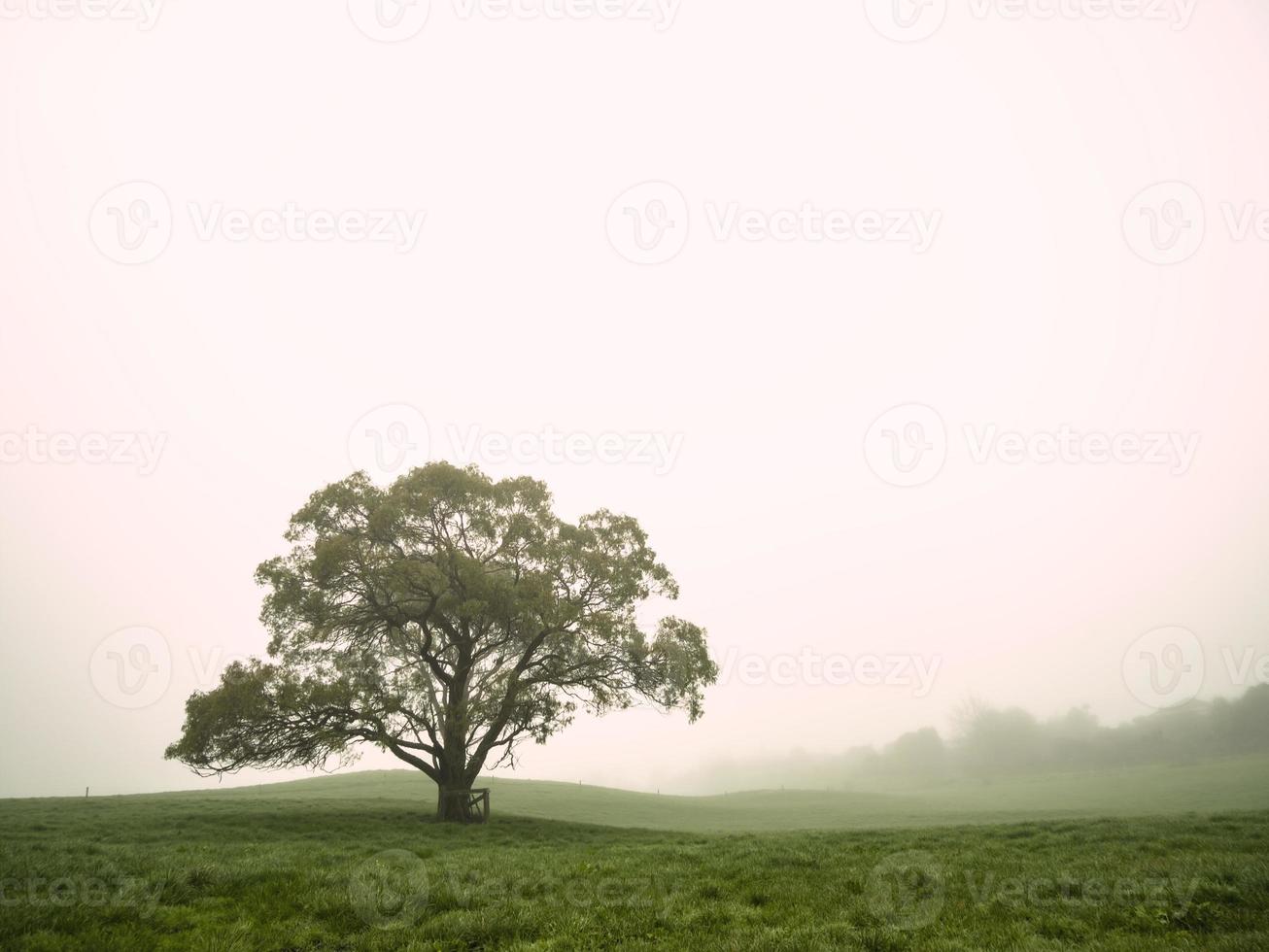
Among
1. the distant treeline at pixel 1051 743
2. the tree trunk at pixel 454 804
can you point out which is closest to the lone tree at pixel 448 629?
the tree trunk at pixel 454 804

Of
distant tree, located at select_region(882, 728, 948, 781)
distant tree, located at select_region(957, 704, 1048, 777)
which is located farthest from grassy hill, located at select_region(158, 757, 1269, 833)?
distant tree, located at select_region(882, 728, 948, 781)

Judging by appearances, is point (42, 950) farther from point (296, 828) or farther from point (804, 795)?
point (804, 795)

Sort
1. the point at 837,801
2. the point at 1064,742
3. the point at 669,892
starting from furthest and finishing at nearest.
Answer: the point at 1064,742 < the point at 837,801 < the point at 669,892

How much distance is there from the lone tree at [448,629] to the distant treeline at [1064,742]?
104759 mm

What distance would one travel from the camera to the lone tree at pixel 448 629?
90.6ft

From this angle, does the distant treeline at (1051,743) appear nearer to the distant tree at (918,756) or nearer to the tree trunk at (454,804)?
the distant tree at (918,756)

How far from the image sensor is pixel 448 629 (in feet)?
101

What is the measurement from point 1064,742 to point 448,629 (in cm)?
13926

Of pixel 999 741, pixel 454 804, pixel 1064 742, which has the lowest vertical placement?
pixel 999 741

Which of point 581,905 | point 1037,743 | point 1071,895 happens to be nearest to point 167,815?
point 581,905

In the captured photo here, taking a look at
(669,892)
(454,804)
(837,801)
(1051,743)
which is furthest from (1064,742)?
(669,892)

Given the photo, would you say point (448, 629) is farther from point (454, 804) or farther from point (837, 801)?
point (837, 801)

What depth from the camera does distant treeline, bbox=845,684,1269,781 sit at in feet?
293

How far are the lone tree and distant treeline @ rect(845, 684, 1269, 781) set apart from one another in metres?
105
